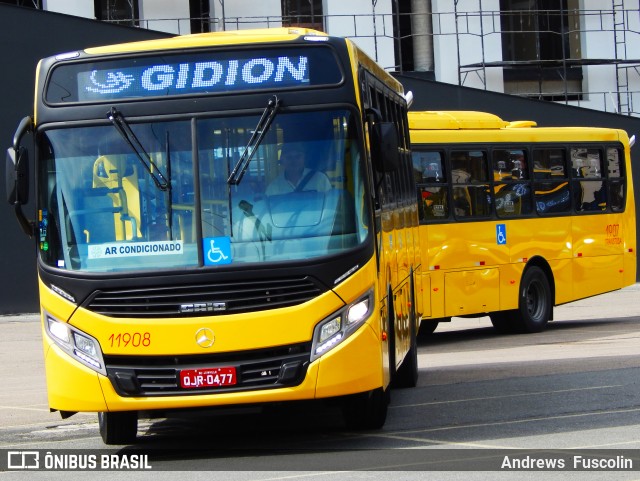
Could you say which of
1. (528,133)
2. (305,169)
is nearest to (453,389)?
(305,169)

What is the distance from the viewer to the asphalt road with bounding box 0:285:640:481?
8.79 metres

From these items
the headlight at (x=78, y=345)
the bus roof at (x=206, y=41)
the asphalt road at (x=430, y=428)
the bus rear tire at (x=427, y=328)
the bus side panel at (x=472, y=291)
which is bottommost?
the bus rear tire at (x=427, y=328)

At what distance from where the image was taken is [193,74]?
9.81 m

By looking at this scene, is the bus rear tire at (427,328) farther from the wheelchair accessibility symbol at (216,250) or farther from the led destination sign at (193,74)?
the wheelchair accessibility symbol at (216,250)

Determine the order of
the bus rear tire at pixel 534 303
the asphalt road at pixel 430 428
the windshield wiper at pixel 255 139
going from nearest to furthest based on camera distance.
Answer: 1. the asphalt road at pixel 430 428
2. the windshield wiper at pixel 255 139
3. the bus rear tire at pixel 534 303

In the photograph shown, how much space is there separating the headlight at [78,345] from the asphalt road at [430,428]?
0.79 m

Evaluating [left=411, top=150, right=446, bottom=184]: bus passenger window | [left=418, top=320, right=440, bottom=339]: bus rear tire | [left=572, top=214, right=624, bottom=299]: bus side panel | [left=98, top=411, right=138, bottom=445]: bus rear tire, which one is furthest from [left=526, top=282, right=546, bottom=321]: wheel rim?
[left=98, top=411, right=138, bottom=445]: bus rear tire

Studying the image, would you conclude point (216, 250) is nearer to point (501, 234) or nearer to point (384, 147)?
point (384, 147)

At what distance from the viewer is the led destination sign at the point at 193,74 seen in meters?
9.73

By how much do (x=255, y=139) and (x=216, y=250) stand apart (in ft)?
2.81

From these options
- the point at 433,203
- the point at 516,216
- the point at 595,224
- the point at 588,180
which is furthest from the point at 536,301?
the point at 433,203

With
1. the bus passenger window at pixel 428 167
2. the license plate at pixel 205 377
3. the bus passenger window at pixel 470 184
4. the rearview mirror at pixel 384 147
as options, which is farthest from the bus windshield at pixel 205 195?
the bus passenger window at pixel 470 184

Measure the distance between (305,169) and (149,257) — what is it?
128 centimetres

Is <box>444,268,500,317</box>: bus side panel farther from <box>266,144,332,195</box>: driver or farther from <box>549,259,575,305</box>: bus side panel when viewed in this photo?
<box>266,144,332,195</box>: driver
